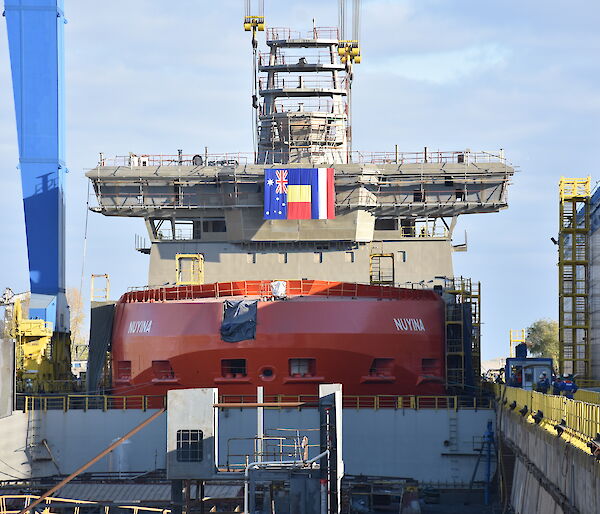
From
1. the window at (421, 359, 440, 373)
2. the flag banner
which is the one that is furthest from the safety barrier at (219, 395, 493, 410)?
the flag banner

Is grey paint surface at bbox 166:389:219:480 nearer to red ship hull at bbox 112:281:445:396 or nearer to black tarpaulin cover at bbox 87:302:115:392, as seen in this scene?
red ship hull at bbox 112:281:445:396

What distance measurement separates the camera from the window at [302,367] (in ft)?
124

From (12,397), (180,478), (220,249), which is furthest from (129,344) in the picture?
(180,478)

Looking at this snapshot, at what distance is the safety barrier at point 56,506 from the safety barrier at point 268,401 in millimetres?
5591

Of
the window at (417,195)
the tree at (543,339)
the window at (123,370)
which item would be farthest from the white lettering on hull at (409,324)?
the tree at (543,339)

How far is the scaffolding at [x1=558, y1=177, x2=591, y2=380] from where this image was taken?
4762 centimetres

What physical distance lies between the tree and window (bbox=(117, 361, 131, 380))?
63556 millimetres

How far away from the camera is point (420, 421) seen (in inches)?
1475

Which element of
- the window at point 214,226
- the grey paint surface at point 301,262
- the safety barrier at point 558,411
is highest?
the window at point 214,226

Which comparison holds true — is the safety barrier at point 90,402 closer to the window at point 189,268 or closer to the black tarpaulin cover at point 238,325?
the black tarpaulin cover at point 238,325

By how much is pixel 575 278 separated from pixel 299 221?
11262 mm

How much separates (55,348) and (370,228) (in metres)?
13.9

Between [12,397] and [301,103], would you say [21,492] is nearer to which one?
[12,397]

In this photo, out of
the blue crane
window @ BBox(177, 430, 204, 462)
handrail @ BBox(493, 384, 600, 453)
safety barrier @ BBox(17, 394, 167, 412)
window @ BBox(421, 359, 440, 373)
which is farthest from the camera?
the blue crane
